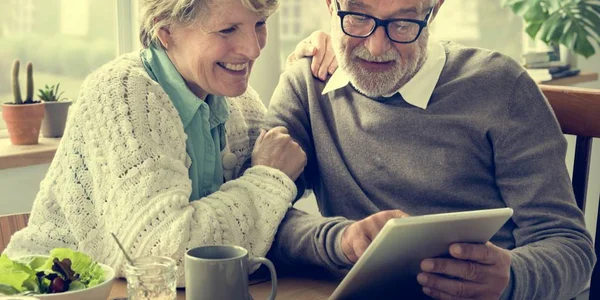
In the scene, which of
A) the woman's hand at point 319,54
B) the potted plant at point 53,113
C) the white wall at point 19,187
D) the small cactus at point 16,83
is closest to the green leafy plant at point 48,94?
the potted plant at point 53,113

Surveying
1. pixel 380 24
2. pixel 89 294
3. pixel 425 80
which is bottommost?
pixel 89 294

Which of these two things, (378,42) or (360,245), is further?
(378,42)

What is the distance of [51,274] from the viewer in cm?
120

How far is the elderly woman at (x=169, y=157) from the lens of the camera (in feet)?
4.71

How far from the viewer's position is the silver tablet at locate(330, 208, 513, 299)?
3.81 ft

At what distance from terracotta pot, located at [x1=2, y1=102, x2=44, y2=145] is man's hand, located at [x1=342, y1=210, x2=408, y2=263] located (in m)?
1.18

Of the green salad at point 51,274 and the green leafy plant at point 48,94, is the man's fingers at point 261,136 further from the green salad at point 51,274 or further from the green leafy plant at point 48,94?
the green leafy plant at point 48,94

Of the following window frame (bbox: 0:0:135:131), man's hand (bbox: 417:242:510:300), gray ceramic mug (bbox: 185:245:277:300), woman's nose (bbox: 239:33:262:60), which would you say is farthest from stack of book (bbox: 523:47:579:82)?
gray ceramic mug (bbox: 185:245:277:300)

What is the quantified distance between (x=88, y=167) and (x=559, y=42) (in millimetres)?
2676

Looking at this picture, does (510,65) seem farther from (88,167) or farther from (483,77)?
(88,167)

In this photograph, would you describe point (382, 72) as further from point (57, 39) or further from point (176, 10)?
point (57, 39)

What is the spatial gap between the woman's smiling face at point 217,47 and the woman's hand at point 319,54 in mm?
275

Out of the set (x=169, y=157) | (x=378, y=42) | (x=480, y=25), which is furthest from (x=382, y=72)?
(x=480, y=25)

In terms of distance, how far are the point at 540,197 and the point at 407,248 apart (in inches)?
19.3
